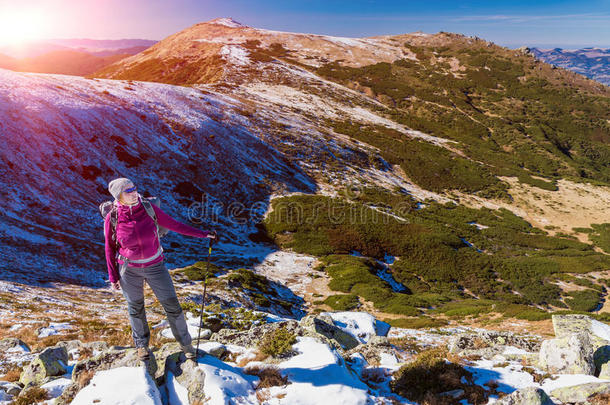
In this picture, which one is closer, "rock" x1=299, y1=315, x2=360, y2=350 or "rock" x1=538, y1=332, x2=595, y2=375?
"rock" x1=538, y1=332, x2=595, y2=375

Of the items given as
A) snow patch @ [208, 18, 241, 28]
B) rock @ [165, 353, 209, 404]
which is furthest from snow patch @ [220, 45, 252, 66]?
rock @ [165, 353, 209, 404]

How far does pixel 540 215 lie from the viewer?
5734cm

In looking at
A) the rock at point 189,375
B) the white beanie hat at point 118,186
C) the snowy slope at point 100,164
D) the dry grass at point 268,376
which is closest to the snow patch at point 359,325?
the dry grass at point 268,376

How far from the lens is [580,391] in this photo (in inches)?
278

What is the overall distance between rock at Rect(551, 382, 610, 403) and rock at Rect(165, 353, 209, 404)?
783 cm

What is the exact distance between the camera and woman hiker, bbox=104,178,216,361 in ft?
20.7

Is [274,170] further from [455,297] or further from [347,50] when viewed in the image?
[347,50]

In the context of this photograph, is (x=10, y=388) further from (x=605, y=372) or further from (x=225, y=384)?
(x=605, y=372)

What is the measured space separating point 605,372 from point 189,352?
10.3 meters

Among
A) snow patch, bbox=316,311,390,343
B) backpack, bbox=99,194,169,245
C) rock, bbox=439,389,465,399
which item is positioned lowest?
snow patch, bbox=316,311,390,343

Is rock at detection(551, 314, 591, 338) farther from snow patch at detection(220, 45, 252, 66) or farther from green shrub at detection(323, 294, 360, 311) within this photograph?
snow patch at detection(220, 45, 252, 66)

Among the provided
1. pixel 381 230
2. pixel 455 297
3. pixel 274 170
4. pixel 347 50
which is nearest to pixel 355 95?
pixel 347 50

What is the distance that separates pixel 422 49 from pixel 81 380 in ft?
618

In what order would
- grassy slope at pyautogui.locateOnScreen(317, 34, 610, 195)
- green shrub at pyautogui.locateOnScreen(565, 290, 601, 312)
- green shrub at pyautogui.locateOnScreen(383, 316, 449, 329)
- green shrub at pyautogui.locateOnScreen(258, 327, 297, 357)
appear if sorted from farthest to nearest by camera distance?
grassy slope at pyautogui.locateOnScreen(317, 34, 610, 195), green shrub at pyautogui.locateOnScreen(565, 290, 601, 312), green shrub at pyautogui.locateOnScreen(383, 316, 449, 329), green shrub at pyautogui.locateOnScreen(258, 327, 297, 357)
